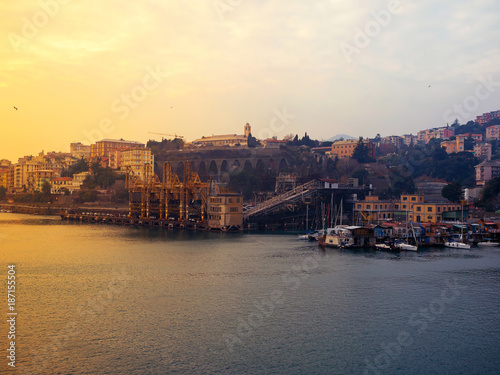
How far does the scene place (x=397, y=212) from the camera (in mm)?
40219

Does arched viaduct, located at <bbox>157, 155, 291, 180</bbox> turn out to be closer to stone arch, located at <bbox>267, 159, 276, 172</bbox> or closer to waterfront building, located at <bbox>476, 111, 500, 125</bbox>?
stone arch, located at <bbox>267, 159, 276, 172</bbox>

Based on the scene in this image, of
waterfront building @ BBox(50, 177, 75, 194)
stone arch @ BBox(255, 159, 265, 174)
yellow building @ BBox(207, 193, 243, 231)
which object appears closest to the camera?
yellow building @ BBox(207, 193, 243, 231)

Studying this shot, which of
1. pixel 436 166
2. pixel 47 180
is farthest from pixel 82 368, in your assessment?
pixel 47 180

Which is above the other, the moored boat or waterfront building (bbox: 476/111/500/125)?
waterfront building (bbox: 476/111/500/125)

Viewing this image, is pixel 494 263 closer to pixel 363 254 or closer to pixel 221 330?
pixel 363 254

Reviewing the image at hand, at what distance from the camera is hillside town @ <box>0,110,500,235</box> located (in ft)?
139

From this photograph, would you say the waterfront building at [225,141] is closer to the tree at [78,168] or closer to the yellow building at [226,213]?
the tree at [78,168]

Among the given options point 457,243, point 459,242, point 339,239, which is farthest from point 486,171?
point 339,239

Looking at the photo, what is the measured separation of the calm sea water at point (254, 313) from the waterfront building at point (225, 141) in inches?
2176

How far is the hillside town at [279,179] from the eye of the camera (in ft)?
139

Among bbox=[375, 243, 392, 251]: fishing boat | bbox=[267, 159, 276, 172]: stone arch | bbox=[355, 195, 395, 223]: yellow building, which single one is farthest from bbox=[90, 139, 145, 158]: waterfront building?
bbox=[375, 243, 392, 251]: fishing boat

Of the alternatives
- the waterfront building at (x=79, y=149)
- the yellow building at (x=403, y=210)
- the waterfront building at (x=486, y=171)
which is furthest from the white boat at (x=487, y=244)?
the waterfront building at (x=79, y=149)

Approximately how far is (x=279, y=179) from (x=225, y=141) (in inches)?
1265

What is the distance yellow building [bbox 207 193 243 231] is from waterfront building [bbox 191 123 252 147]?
38616mm
